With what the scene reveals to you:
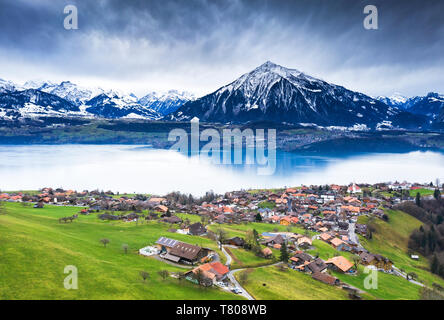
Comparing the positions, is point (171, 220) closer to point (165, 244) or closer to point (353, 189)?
point (165, 244)

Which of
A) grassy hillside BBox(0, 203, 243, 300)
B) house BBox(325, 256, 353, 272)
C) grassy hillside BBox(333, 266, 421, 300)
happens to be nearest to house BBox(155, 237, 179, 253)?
grassy hillside BBox(0, 203, 243, 300)

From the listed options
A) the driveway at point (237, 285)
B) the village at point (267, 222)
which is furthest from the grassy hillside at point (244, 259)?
the driveway at point (237, 285)

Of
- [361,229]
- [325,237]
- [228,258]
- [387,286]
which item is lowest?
[361,229]

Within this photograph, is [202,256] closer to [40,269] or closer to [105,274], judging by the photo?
[105,274]

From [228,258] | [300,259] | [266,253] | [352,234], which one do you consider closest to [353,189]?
[352,234]

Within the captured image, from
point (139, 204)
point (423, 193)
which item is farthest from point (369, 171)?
point (139, 204)
